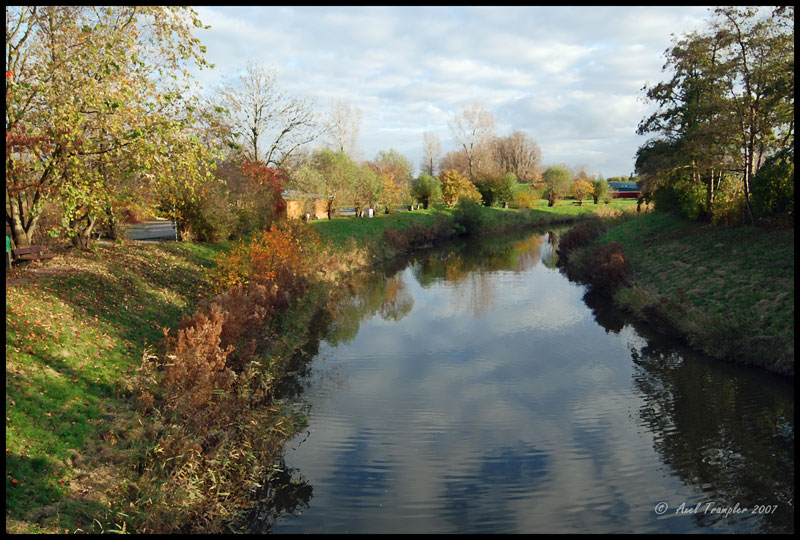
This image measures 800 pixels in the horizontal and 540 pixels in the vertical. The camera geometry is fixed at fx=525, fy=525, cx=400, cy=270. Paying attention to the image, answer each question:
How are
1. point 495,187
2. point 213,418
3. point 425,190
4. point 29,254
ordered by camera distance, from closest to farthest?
point 213,418 < point 29,254 < point 425,190 < point 495,187

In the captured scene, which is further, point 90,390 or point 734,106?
point 734,106

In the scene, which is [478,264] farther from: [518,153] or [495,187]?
[518,153]

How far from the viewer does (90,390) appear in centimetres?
909

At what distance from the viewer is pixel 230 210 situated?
24.6m

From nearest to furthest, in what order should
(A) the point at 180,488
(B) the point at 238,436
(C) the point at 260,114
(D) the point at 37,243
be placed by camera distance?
(A) the point at 180,488 → (B) the point at 238,436 → (D) the point at 37,243 → (C) the point at 260,114

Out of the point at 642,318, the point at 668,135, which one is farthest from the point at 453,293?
the point at 668,135

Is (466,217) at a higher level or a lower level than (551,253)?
higher

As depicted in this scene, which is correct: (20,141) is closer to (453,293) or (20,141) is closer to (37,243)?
(37,243)

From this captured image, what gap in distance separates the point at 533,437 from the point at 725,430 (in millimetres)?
3673

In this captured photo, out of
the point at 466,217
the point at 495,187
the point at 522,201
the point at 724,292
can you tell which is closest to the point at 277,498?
the point at 724,292

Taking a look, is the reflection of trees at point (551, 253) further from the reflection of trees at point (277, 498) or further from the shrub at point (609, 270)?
the reflection of trees at point (277, 498)

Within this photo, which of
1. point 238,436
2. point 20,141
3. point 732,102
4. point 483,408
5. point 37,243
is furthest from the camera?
point 732,102

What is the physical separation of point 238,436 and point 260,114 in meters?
31.5

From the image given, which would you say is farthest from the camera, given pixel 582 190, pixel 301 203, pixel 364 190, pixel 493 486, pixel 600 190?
pixel 600 190
